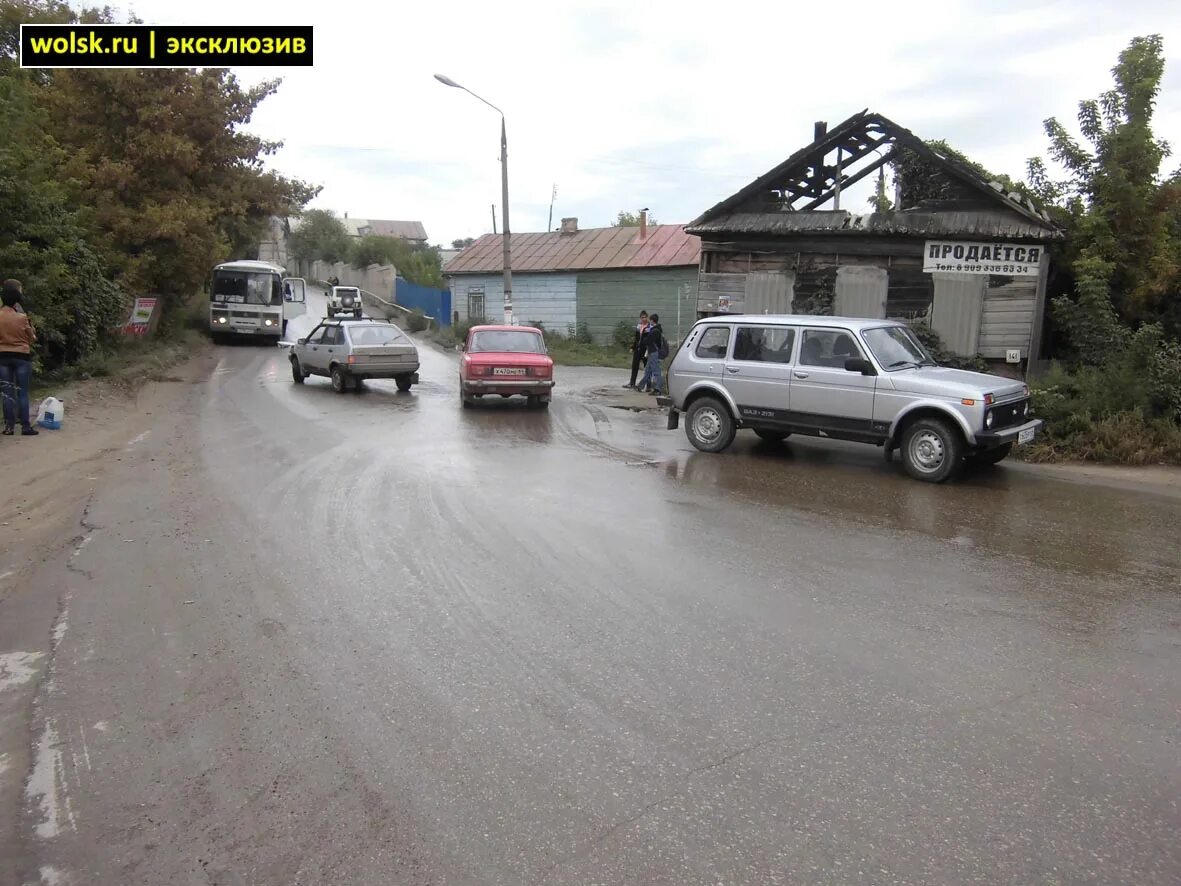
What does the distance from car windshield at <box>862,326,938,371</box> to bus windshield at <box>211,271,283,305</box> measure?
25315mm

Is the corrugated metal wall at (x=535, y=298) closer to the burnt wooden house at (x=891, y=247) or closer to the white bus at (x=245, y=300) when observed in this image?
the white bus at (x=245, y=300)

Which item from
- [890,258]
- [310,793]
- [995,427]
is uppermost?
[890,258]

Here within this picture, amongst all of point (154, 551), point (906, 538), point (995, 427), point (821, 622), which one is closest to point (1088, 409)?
point (995, 427)

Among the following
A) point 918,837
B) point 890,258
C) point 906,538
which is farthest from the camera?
point 890,258

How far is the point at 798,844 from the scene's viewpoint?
10.0 feet

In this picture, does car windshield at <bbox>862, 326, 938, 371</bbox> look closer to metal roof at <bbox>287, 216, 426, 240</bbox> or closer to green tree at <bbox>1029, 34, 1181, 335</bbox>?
green tree at <bbox>1029, 34, 1181, 335</bbox>

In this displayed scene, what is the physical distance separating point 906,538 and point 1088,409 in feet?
17.9

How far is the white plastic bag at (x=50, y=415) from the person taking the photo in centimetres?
1155

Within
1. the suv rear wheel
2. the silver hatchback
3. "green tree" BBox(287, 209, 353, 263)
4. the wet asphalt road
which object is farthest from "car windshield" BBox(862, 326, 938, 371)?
Answer: "green tree" BBox(287, 209, 353, 263)

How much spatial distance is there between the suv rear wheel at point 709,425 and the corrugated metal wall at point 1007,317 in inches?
290

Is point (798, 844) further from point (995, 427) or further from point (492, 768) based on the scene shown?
point (995, 427)

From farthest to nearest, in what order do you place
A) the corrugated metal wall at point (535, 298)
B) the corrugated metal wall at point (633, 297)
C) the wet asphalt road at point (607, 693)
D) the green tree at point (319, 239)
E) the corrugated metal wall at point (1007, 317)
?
the green tree at point (319, 239) → the corrugated metal wall at point (535, 298) → the corrugated metal wall at point (633, 297) → the corrugated metal wall at point (1007, 317) → the wet asphalt road at point (607, 693)

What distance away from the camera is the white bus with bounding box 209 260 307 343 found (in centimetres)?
3006

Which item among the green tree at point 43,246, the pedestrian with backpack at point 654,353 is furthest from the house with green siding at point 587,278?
the green tree at point 43,246
